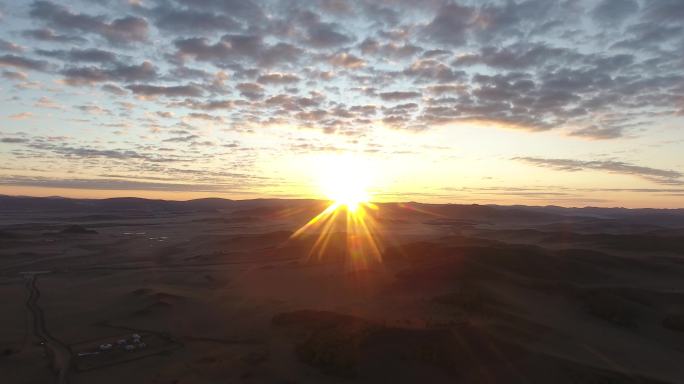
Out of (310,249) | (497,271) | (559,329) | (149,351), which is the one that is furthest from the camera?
(310,249)

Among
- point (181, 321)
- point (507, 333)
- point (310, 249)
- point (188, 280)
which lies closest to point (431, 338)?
point (507, 333)

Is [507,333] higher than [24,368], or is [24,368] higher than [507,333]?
[507,333]

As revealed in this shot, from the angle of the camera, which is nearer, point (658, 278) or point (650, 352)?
point (650, 352)

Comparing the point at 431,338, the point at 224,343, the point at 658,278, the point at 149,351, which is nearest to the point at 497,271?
the point at 658,278

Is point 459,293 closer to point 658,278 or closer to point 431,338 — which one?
point 431,338

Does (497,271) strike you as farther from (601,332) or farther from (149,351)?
(149,351)

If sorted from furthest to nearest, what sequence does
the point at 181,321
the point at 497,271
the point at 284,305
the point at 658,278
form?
the point at 658,278 → the point at 497,271 → the point at 284,305 → the point at 181,321
